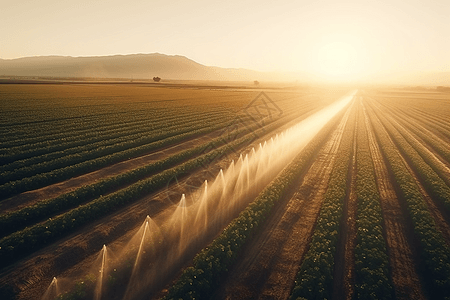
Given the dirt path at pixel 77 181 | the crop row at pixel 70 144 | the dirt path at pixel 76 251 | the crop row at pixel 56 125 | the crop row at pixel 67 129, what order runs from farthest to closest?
the crop row at pixel 56 125
the crop row at pixel 67 129
the crop row at pixel 70 144
the dirt path at pixel 77 181
the dirt path at pixel 76 251

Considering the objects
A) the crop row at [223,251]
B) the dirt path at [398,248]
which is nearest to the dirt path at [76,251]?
the crop row at [223,251]

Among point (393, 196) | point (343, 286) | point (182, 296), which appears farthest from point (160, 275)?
point (393, 196)

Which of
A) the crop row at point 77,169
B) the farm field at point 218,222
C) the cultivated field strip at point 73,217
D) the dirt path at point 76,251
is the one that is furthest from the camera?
the crop row at point 77,169

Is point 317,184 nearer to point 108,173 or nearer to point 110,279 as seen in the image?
Result: point 110,279

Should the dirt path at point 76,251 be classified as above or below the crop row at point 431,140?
below

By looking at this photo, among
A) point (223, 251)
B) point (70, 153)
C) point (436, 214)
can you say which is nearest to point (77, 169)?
point (70, 153)

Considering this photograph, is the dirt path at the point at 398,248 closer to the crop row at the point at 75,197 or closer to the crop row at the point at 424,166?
the crop row at the point at 424,166
